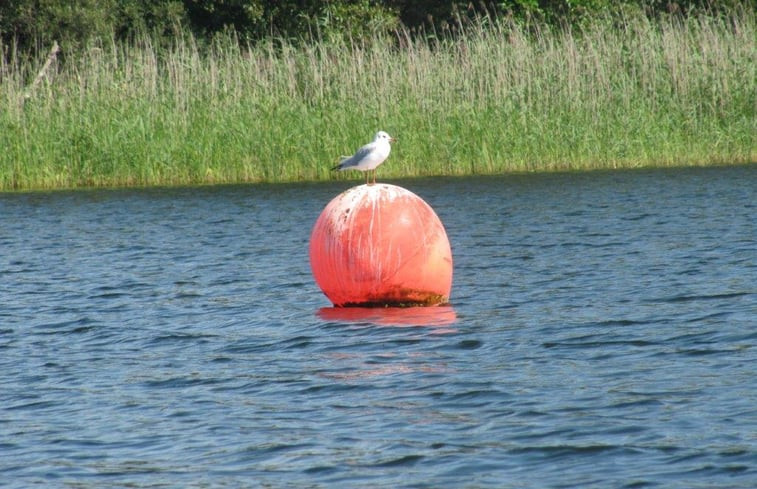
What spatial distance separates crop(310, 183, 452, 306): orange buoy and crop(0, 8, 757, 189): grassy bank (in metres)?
10.9

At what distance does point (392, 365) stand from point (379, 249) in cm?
174

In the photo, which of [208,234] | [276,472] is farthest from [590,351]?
[208,234]

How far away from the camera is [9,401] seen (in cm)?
800

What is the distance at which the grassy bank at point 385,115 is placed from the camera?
70.0 feet

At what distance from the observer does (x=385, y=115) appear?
21266mm

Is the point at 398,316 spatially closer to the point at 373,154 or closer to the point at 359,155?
the point at 373,154

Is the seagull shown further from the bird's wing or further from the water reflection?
the water reflection

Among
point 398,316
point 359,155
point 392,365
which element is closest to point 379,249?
point 398,316

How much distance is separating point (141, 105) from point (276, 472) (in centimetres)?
1570

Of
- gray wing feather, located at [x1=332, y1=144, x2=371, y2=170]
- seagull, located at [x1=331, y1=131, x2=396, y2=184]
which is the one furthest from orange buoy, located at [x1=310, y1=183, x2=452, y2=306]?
gray wing feather, located at [x1=332, y1=144, x2=371, y2=170]

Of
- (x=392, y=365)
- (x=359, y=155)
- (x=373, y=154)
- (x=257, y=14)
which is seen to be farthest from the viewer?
(x=257, y=14)

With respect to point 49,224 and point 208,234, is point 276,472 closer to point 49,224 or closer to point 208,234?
point 208,234

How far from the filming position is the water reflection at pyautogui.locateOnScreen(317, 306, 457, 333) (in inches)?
392

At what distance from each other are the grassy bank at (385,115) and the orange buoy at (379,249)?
429 inches
